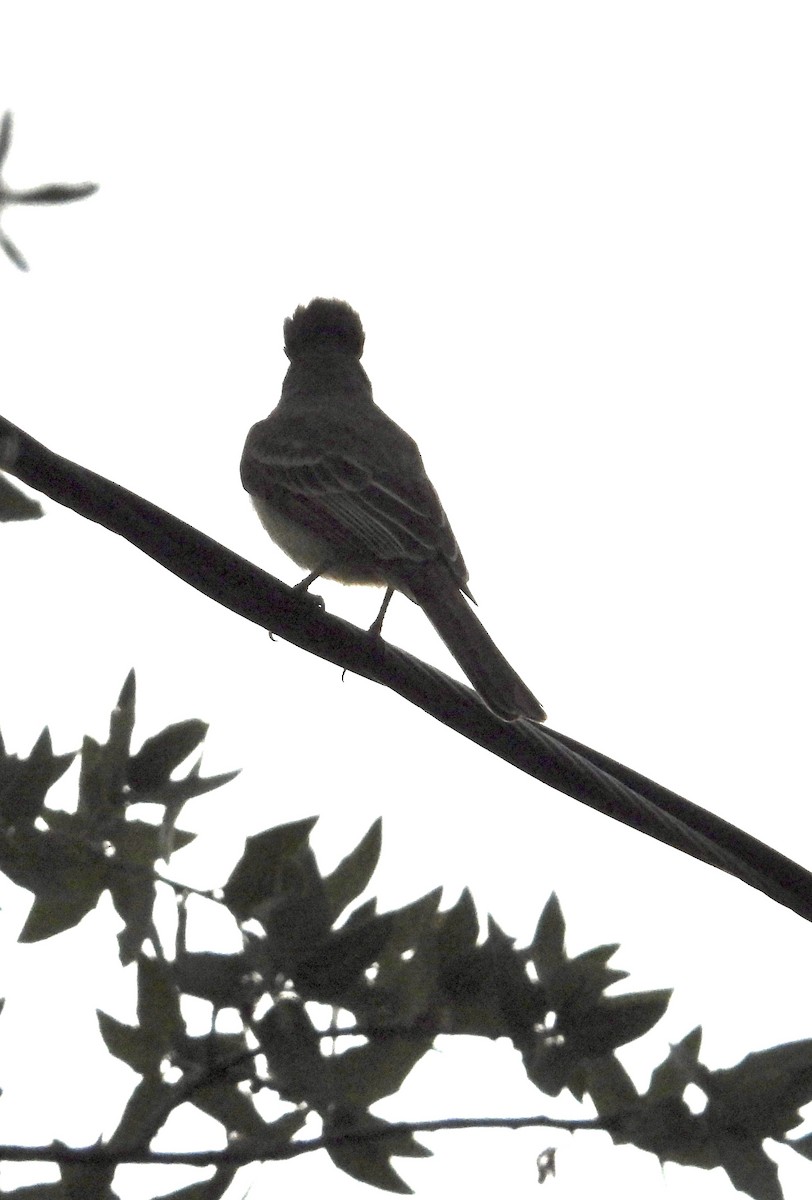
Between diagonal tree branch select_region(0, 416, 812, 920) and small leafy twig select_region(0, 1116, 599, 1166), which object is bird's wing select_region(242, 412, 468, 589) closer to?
diagonal tree branch select_region(0, 416, 812, 920)

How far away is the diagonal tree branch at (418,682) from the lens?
2.88m

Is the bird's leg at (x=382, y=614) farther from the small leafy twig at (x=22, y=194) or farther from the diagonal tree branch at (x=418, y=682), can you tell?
the small leafy twig at (x=22, y=194)

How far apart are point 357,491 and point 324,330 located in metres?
2.35

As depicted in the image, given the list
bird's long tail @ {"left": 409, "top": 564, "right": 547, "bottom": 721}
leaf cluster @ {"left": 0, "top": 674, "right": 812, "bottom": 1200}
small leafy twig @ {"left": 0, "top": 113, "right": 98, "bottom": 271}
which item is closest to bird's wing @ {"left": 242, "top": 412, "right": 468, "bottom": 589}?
bird's long tail @ {"left": 409, "top": 564, "right": 547, "bottom": 721}

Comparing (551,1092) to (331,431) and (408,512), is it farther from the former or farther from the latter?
(331,431)

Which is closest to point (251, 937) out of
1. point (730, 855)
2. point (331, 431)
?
point (730, 855)

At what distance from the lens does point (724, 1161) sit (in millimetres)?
1802

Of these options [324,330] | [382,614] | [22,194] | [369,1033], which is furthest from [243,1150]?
[324,330]

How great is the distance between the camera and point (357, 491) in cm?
652

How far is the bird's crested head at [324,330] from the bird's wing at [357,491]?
1013 millimetres

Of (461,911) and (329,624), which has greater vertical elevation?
(329,624)

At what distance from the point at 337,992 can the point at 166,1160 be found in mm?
271

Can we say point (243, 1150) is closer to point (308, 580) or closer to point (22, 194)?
point (22, 194)

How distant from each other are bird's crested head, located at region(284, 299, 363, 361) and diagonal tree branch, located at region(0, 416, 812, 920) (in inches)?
203
